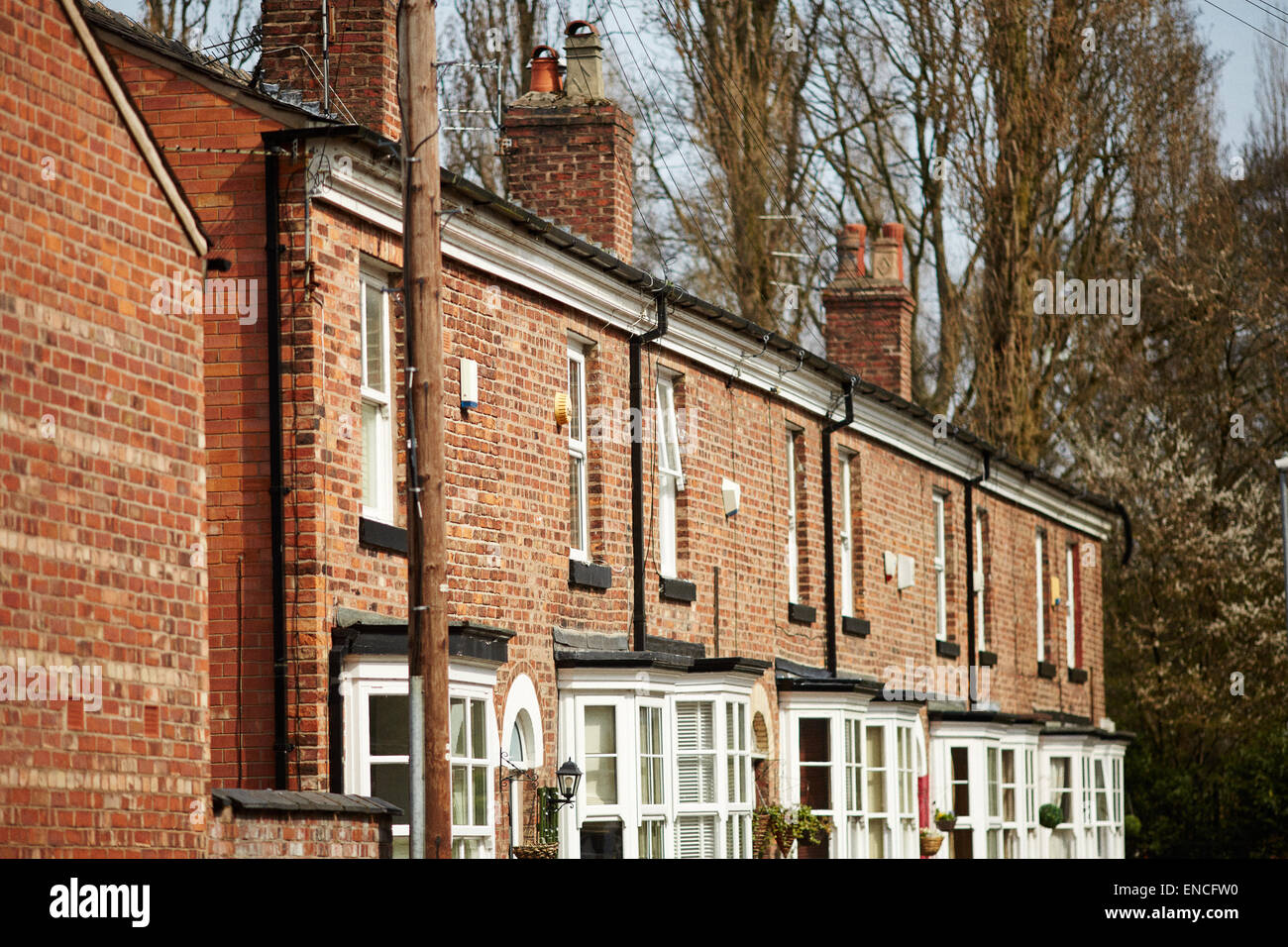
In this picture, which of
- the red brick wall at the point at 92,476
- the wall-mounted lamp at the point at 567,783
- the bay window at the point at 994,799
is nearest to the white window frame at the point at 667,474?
the wall-mounted lamp at the point at 567,783

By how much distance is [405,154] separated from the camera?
1175 centimetres

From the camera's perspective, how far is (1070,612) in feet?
111

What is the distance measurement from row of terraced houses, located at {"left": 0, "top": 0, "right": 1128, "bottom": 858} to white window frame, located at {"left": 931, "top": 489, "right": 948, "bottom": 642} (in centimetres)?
6

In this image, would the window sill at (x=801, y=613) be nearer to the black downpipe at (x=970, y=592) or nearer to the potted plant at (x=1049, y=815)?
the black downpipe at (x=970, y=592)

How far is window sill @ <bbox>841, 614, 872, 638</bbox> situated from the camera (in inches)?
932

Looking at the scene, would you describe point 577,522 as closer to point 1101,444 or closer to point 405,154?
point 405,154

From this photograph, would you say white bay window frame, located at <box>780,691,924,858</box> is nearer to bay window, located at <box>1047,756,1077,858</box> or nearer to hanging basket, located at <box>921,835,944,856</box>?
hanging basket, located at <box>921,835,944,856</box>

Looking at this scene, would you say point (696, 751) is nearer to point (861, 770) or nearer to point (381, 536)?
point (861, 770)

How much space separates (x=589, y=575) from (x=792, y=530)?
5.77m

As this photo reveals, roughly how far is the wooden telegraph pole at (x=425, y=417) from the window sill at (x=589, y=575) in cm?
536

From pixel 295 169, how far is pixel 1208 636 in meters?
Result: 29.6

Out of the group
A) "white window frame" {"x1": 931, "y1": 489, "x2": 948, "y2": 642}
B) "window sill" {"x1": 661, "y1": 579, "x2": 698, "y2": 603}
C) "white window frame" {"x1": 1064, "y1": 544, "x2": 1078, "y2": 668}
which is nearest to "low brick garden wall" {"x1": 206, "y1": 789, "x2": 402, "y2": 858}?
"window sill" {"x1": 661, "y1": 579, "x2": 698, "y2": 603}

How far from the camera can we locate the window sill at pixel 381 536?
548 inches

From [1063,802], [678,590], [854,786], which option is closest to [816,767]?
[854,786]
